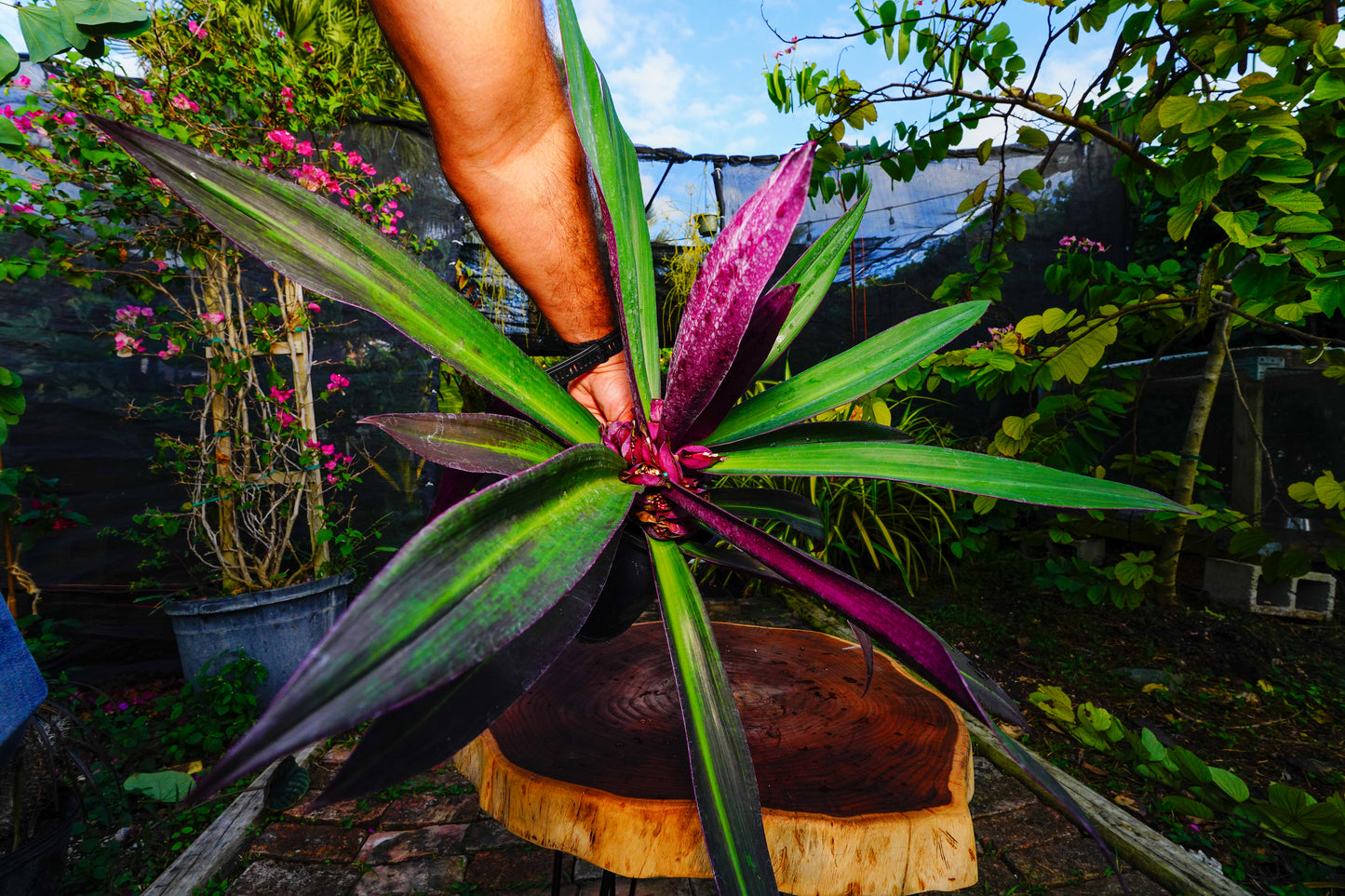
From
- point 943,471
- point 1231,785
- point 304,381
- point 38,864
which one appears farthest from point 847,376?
point 304,381

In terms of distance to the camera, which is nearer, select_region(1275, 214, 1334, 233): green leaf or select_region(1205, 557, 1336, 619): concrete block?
select_region(1275, 214, 1334, 233): green leaf

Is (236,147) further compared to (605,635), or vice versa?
(236,147)

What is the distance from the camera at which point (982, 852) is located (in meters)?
1.38

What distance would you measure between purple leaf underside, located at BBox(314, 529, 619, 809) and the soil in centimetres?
169

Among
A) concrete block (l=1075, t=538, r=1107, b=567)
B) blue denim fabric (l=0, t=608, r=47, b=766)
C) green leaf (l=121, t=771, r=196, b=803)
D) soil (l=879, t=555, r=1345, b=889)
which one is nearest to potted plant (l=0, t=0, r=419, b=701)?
green leaf (l=121, t=771, r=196, b=803)

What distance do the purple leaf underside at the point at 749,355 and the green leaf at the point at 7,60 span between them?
0.76 m

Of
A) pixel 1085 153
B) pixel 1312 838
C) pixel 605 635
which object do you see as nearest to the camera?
pixel 605 635

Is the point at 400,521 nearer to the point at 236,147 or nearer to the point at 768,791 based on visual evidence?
the point at 236,147

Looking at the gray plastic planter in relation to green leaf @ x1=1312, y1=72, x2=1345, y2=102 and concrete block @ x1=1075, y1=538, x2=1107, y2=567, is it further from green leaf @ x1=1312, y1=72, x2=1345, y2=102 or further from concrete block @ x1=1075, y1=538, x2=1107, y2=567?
concrete block @ x1=1075, y1=538, x2=1107, y2=567

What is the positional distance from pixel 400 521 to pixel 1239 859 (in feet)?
10.4

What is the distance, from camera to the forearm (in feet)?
1.68

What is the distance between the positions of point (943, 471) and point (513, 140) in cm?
49

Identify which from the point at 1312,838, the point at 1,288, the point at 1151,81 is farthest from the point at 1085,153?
the point at 1,288

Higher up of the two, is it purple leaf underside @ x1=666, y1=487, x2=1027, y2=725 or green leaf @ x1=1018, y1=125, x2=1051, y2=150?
green leaf @ x1=1018, y1=125, x2=1051, y2=150
